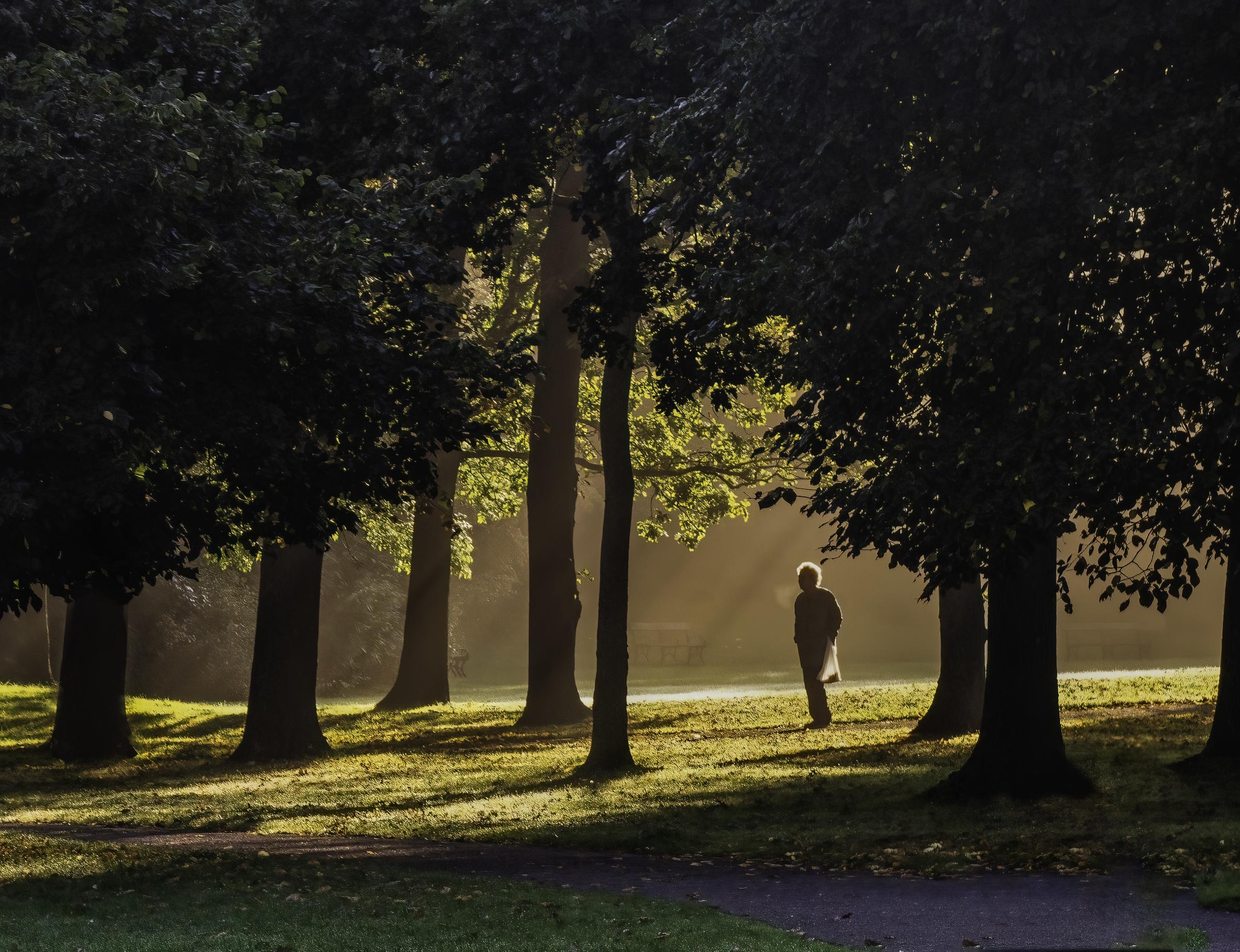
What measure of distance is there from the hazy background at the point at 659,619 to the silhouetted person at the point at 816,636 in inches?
528

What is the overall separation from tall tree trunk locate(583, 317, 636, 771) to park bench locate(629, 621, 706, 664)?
33175mm

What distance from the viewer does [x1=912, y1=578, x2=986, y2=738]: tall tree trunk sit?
1708 cm

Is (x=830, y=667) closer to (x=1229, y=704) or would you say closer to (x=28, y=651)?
(x=1229, y=704)

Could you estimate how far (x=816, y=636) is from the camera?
18797 mm

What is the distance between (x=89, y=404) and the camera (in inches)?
340

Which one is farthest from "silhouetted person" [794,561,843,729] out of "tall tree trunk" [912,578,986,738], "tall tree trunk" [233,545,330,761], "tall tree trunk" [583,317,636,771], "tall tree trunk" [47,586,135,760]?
"tall tree trunk" [47,586,135,760]

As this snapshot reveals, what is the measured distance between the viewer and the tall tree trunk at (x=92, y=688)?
19.0m

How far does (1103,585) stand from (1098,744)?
3422 cm

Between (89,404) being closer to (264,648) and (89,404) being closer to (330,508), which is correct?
(330,508)

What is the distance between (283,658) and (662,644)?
3186 cm

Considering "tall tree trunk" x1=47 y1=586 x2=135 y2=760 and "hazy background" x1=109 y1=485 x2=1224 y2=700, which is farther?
"hazy background" x1=109 y1=485 x2=1224 y2=700

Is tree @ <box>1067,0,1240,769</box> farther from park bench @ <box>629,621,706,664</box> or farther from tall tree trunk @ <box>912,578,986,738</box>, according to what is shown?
Answer: park bench @ <box>629,621,706,664</box>

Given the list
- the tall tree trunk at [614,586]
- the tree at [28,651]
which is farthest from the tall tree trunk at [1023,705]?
the tree at [28,651]

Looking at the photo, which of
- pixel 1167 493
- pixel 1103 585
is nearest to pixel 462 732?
pixel 1167 493
